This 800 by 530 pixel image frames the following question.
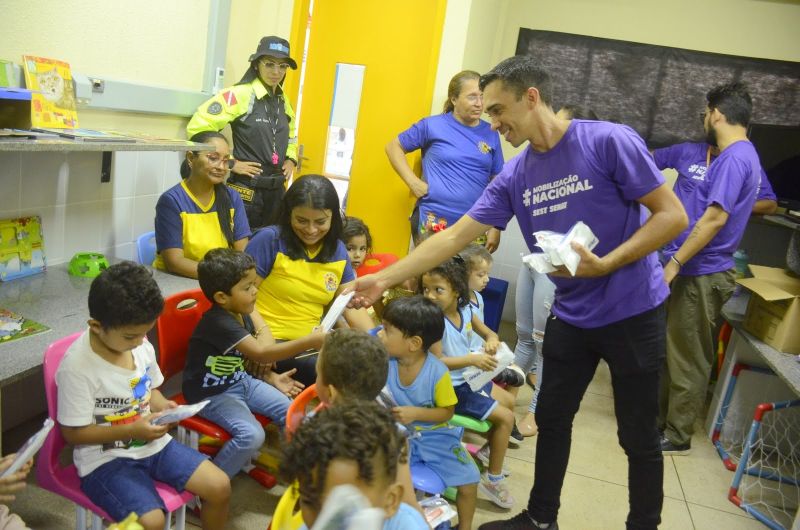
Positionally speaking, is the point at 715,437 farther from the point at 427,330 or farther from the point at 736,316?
the point at 427,330

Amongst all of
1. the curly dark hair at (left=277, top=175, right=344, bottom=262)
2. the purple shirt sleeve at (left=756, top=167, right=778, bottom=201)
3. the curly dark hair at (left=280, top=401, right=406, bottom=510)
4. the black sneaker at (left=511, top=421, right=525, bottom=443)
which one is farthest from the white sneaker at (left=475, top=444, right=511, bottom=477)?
the purple shirt sleeve at (left=756, top=167, right=778, bottom=201)

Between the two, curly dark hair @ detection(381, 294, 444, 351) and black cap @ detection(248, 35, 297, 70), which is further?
black cap @ detection(248, 35, 297, 70)

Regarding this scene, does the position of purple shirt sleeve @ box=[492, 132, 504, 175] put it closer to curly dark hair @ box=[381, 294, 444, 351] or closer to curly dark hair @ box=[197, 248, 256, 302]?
curly dark hair @ box=[381, 294, 444, 351]

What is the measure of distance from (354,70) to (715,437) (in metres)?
3.34

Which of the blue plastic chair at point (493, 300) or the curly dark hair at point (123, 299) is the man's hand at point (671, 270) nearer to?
the blue plastic chair at point (493, 300)

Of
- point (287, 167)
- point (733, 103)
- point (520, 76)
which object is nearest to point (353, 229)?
point (287, 167)

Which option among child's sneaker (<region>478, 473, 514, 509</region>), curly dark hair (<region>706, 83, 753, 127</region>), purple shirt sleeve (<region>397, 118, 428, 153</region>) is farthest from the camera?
purple shirt sleeve (<region>397, 118, 428, 153</region>)

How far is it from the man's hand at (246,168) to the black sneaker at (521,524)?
7.37 ft

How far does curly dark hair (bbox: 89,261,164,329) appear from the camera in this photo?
1732 mm

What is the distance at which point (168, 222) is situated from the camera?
281 cm

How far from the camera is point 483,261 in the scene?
9.89 feet

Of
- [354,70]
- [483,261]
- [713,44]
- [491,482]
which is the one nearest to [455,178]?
[483,261]

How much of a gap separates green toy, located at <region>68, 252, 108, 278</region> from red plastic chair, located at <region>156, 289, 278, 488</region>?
60 cm

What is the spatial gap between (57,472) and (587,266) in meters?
1.63
